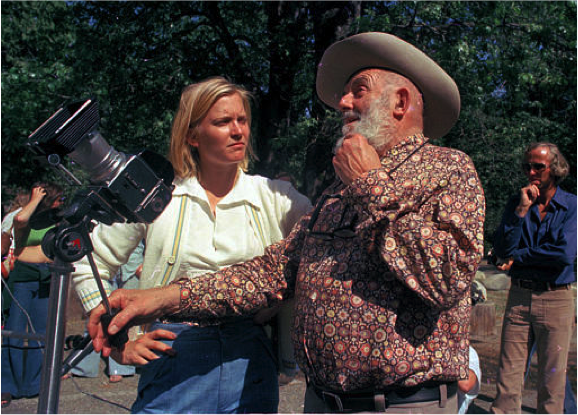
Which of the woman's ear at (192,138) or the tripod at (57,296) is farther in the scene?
the woman's ear at (192,138)

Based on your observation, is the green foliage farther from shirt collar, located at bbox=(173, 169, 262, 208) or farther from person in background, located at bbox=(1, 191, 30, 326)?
shirt collar, located at bbox=(173, 169, 262, 208)

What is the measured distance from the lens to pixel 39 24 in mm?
12312

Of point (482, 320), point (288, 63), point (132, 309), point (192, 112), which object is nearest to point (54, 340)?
point (132, 309)

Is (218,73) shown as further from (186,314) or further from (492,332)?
(186,314)

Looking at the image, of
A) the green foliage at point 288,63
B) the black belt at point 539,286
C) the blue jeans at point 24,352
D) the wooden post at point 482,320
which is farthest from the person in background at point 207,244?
the wooden post at point 482,320

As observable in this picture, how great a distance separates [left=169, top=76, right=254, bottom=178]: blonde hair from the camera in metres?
2.14

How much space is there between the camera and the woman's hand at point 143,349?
1.72 m

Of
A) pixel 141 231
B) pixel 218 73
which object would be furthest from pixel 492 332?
pixel 141 231

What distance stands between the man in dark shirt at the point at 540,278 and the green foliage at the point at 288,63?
2.23m

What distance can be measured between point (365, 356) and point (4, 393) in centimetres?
456

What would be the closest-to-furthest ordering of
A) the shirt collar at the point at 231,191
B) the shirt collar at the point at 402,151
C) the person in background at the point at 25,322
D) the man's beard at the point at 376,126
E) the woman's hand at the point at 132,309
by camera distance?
the woman's hand at the point at 132,309 < the shirt collar at the point at 402,151 < the man's beard at the point at 376,126 < the shirt collar at the point at 231,191 < the person in background at the point at 25,322

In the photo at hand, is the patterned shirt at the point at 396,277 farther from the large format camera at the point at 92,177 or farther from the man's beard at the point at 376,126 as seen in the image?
the large format camera at the point at 92,177

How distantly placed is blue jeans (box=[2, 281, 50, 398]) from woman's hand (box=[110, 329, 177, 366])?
3.76 meters

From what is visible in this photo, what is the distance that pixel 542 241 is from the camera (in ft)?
13.1
